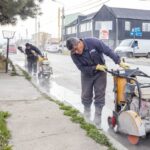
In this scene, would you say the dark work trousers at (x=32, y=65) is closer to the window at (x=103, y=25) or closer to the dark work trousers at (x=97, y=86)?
the dark work trousers at (x=97, y=86)

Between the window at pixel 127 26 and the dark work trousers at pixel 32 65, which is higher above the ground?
the window at pixel 127 26

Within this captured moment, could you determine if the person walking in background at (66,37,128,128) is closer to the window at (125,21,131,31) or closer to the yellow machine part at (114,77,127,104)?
the yellow machine part at (114,77,127,104)

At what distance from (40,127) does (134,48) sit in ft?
115

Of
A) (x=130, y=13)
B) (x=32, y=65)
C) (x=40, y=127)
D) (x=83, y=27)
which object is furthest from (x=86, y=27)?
(x=40, y=127)

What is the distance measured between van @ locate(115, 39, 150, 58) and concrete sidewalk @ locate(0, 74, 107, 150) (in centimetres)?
3035

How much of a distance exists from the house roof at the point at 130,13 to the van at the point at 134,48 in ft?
79.4

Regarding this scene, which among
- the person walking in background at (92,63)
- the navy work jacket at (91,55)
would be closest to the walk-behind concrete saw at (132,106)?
the person walking in background at (92,63)

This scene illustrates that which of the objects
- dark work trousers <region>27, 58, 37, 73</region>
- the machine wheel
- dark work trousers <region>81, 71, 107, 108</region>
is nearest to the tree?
dark work trousers <region>27, 58, 37, 73</region>

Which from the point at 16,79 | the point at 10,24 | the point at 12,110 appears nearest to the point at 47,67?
Answer: the point at 16,79

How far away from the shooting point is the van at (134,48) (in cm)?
4034

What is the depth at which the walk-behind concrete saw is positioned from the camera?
6.18 m

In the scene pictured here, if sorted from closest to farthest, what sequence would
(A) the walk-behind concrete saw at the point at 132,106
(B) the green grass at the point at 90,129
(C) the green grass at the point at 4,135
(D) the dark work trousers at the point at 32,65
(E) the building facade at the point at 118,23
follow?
1. (C) the green grass at the point at 4,135
2. (B) the green grass at the point at 90,129
3. (A) the walk-behind concrete saw at the point at 132,106
4. (D) the dark work trousers at the point at 32,65
5. (E) the building facade at the point at 118,23

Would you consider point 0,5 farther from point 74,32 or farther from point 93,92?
point 74,32

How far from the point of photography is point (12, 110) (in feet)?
28.2
